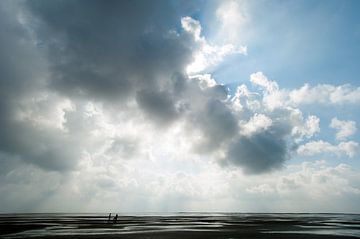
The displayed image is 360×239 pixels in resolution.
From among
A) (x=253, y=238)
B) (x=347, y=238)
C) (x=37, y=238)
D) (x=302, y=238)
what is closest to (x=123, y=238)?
(x=37, y=238)

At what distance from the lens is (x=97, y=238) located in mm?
34562

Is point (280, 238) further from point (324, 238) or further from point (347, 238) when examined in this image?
point (347, 238)

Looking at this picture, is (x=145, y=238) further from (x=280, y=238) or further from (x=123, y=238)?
(x=280, y=238)

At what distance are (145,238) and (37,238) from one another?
12519 millimetres

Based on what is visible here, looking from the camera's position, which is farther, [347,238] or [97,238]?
[347,238]

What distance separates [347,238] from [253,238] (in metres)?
11.8

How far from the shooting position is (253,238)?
3622cm

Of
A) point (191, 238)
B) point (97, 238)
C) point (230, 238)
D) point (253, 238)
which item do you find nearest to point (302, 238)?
point (253, 238)

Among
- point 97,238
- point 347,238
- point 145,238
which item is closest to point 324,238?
point 347,238

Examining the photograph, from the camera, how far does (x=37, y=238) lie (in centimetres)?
3641

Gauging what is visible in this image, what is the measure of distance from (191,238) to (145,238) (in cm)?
529

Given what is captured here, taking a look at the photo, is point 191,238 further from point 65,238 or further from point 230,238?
point 65,238

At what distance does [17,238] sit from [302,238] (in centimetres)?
3306

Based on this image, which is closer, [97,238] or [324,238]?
[97,238]
